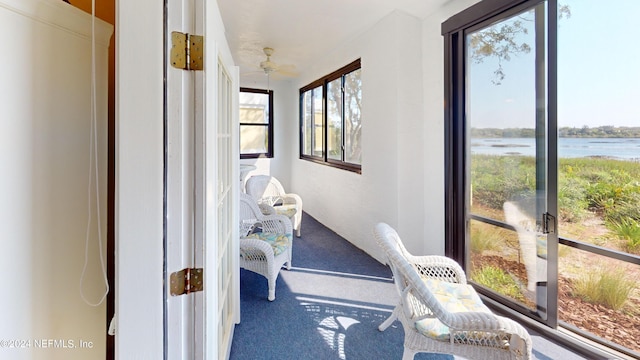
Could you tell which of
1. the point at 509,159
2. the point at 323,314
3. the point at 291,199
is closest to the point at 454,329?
the point at 323,314

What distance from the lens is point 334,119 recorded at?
4488mm

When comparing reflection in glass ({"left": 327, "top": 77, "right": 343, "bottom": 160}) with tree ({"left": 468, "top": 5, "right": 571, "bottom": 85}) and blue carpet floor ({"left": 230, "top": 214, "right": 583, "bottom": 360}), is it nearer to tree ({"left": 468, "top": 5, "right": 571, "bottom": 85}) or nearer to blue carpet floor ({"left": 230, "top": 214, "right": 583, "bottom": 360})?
blue carpet floor ({"left": 230, "top": 214, "right": 583, "bottom": 360})

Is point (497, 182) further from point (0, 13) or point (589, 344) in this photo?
point (0, 13)

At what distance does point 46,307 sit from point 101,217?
0.93 feet

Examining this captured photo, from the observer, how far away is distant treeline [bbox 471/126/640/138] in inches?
66.4

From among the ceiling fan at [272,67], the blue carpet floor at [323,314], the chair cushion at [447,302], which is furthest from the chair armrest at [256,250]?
the ceiling fan at [272,67]

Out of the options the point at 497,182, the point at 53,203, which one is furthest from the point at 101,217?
the point at 497,182

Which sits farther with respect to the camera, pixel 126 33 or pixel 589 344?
pixel 589 344

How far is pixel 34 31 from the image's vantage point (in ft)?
2.61

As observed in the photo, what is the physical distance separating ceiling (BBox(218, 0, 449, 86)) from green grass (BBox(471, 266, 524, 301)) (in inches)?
89.7

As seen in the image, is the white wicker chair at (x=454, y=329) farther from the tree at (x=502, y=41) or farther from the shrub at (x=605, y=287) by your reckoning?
the tree at (x=502, y=41)

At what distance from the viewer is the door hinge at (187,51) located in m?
0.85

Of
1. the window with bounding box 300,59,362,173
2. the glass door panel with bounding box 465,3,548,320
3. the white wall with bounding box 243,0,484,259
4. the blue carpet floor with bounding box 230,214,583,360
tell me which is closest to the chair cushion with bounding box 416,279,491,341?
the blue carpet floor with bounding box 230,214,583,360

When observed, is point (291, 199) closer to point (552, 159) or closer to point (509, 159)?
point (509, 159)
